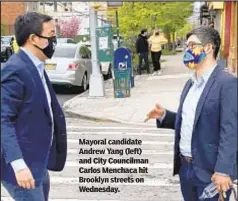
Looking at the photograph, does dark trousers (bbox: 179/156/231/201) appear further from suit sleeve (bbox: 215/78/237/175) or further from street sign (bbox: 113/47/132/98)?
street sign (bbox: 113/47/132/98)

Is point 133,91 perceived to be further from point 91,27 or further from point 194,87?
point 194,87

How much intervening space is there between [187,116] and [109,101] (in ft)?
31.1

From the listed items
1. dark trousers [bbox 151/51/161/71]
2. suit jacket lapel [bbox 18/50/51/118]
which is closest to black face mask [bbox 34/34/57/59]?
suit jacket lapel [bbox 18/50/51/118]

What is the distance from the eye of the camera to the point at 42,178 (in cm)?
311

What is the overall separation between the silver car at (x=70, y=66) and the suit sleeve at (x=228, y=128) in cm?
921

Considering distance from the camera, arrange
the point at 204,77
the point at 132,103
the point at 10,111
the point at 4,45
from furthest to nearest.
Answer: the point at 132,103 → the point at 4,45 → the point at 204,77 → the point at 10,111

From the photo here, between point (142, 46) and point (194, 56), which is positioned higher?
point (194, 56)

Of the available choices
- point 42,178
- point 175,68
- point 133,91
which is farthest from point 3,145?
point 175,68

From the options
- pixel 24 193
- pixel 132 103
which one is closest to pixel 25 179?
pixel 24 193

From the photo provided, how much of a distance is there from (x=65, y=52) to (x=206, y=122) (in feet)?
36.4

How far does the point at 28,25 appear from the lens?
2.99 m

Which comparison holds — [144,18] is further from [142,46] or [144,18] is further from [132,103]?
[132,103]

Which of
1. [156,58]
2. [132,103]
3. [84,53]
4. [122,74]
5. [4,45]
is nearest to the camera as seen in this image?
[4,45]

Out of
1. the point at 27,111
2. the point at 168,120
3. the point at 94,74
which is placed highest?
the point at 27,111
